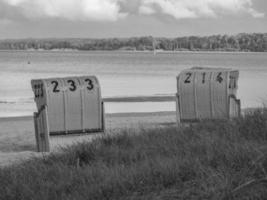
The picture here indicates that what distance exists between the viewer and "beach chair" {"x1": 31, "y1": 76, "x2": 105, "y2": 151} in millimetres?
11273

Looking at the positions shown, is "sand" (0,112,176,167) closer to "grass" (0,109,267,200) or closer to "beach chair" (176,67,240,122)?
"beach chair" (176,67,240,122)

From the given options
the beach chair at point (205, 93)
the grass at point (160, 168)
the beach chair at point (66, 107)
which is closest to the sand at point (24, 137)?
the beach chair at point (66, 107)

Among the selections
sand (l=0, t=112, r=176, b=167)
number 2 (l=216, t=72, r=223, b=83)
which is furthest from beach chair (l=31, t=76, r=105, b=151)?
number 2 (l=216, t=72, r=223, b=83)

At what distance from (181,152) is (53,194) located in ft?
4.75

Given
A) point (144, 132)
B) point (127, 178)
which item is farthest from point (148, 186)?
point (144, 132)

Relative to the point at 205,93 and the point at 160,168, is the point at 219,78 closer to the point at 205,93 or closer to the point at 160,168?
the point at 205,93

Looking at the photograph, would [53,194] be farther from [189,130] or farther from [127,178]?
[189,130]

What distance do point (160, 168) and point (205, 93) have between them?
7779mm

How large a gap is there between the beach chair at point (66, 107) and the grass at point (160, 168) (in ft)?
12.3

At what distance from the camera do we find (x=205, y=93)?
13.1 metres

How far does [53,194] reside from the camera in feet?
18.0

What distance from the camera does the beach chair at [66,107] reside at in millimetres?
11273

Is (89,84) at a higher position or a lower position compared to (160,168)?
higher

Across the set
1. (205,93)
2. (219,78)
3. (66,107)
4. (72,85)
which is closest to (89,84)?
(72,85)
